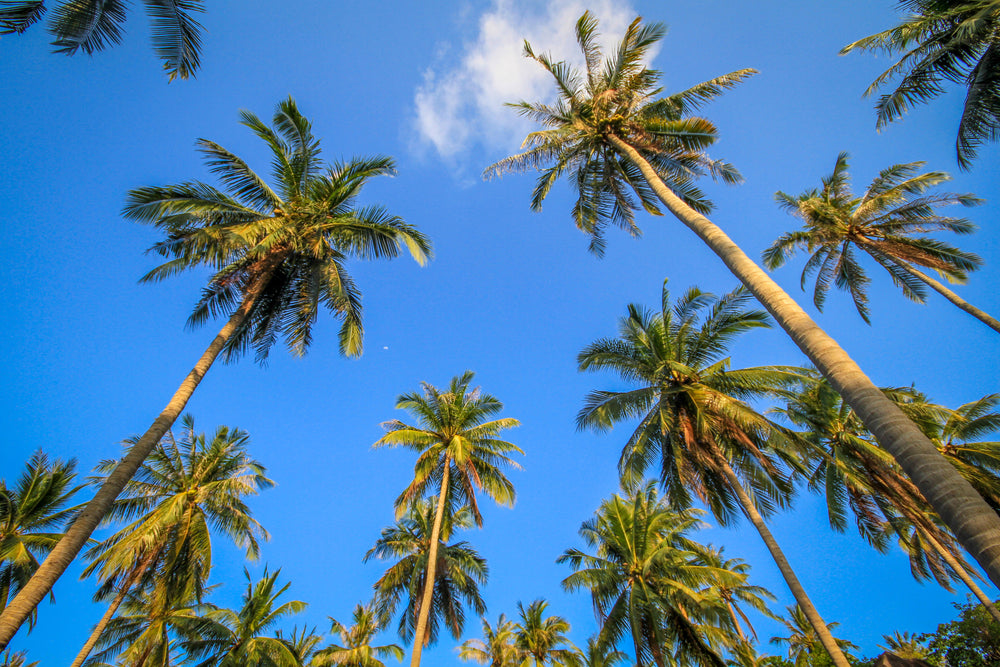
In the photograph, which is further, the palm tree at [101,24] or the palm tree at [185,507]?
the palm tree at [185,507]

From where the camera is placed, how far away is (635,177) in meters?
13.1

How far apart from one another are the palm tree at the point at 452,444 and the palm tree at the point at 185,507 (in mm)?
5619

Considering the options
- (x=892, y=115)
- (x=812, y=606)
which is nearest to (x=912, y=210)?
(x=892, y=115)

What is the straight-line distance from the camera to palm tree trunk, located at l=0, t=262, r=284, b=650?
5990 mm

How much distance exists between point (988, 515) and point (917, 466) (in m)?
0.60

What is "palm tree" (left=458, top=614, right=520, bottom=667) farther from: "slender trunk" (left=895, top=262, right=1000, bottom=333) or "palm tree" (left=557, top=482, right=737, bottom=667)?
"slender trunk" (left=895, top=262, right=1000, bottom=333)

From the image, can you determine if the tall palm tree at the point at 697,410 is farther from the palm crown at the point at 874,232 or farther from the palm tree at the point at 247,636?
the palm tree at the point at 247,636

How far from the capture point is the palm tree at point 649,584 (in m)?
15.0

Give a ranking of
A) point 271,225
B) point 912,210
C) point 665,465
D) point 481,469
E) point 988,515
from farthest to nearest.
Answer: point 481,469 → point 912,210 → point 665,465 → point 271,225 → point 988,515

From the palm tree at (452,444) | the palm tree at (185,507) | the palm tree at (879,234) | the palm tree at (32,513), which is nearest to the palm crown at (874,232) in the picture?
the palm tree at (879,234)

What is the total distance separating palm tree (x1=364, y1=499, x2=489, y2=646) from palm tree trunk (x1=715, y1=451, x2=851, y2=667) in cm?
1149

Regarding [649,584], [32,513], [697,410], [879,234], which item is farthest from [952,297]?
[32,513]

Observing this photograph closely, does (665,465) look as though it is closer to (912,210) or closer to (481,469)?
(481,469)

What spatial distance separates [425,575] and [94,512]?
1467 centimetres
